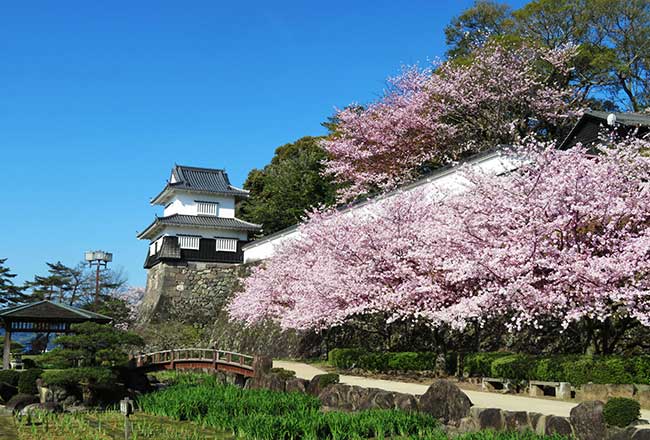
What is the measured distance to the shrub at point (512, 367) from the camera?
13375mm

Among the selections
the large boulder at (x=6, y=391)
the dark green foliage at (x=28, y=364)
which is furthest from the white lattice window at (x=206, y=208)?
the large boulder at (x=6, y=391)

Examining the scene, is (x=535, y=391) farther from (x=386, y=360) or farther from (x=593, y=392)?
(x=386, y=360)

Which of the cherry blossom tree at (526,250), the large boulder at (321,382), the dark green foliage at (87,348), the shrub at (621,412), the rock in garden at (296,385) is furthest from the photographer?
the dark green foliage at (87,348)

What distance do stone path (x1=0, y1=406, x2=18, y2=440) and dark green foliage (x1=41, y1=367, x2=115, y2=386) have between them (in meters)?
1.23

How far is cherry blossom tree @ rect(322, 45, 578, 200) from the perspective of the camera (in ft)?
87.5

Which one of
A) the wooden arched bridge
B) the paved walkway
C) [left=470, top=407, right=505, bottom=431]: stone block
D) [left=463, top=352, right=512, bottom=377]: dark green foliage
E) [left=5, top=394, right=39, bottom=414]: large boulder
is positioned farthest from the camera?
the wooden arched bridge

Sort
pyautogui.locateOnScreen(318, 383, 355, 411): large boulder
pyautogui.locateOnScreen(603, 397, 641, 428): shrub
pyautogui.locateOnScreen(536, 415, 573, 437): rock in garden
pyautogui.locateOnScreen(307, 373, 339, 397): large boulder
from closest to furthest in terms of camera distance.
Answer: pyautogui.locateOnScreen(603, 397, 641, 428): shrub
pyautogui.locateOnScreen(536, 415, 573, 437): rock in garden
pyautogui.locateOnScreen(318, 383, 355, 411): large boulder
pyautogui.locateOnScreen(307, 373, 339, 397): large boulder

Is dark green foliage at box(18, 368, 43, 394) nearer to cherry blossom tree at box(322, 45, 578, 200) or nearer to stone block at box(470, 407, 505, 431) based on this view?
stone block at box(470, 407, 505, 431)

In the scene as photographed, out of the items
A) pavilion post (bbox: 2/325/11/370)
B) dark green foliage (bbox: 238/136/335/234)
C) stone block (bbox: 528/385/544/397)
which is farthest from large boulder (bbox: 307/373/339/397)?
dark green foliage (bbox: 238/136/335/234)

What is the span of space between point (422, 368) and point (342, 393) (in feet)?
14.3

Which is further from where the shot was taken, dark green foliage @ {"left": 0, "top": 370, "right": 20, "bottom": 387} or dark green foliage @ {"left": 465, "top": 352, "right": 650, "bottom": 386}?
dark green foliage @ {"left": 0, "top": 370, "right": 20, "bottom": 387}

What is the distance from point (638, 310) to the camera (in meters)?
11.9

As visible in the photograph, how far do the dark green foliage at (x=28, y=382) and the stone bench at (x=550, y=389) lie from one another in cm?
1294

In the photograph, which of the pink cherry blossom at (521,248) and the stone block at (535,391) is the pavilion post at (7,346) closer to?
the pink cherry blossom at (521,248)
